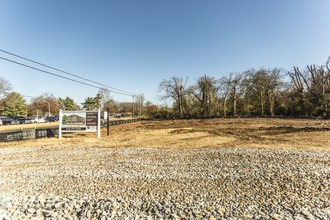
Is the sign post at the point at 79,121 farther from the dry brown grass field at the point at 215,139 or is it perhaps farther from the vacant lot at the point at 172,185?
the vacant lot at the point at 172,185

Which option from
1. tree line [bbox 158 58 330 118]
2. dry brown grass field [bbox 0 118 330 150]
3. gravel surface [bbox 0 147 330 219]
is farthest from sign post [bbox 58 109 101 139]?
tree line [bbox 158 58 330 118]

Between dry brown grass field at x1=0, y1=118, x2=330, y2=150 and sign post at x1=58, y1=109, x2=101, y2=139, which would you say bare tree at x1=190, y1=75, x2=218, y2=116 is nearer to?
dry brown grass field at x1=0, y1=118, x2=330, y2=150

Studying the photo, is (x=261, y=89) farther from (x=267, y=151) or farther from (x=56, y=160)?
(x=56, y=160)

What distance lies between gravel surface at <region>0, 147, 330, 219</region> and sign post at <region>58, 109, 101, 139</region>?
6.03m

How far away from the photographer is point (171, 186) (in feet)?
19.4

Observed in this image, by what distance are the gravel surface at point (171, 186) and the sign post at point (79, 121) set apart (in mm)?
6033

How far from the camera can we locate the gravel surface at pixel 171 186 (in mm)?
4566

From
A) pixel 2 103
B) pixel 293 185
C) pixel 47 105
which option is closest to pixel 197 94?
pixel 293 185

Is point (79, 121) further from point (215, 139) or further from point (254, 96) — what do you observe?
point (254, 96)

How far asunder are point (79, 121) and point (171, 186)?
1217 cm

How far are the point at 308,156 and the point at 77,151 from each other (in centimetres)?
1179

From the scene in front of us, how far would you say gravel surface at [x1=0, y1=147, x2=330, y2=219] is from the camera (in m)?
4.57

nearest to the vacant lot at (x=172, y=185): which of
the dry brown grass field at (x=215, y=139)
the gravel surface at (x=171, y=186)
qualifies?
the gravel surface at (x=171, y=186)

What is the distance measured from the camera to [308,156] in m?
8.45
